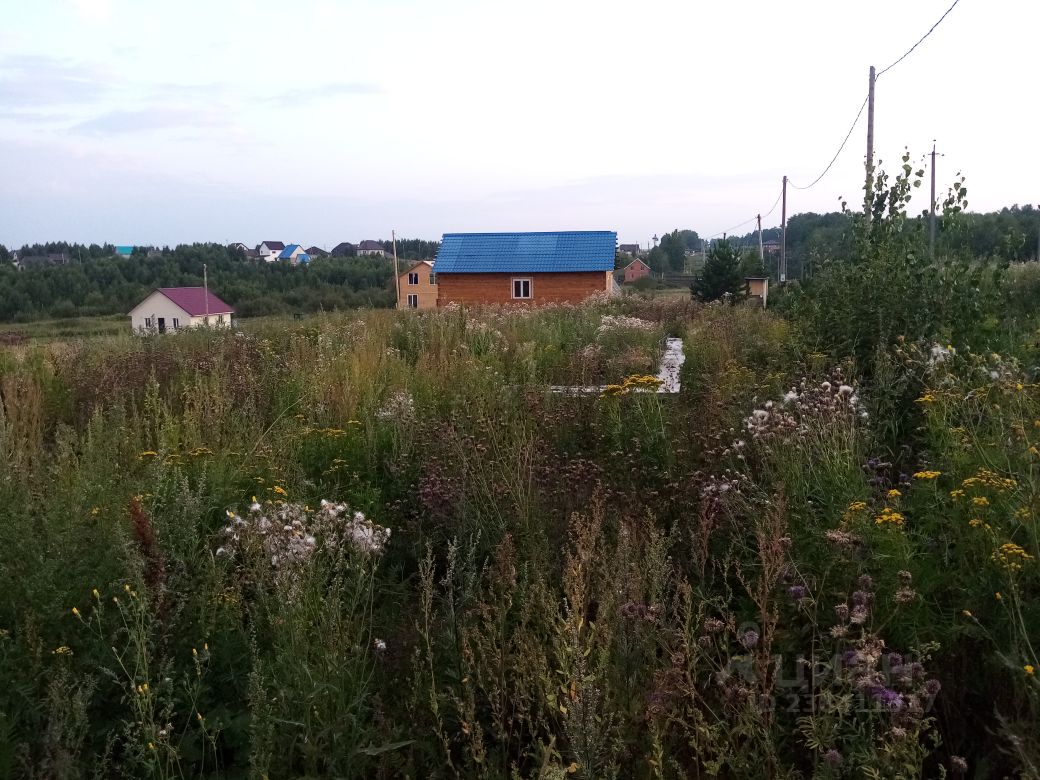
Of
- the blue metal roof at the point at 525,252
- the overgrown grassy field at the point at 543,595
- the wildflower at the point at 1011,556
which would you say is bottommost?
the overgrown grassy field at the point at 543,595

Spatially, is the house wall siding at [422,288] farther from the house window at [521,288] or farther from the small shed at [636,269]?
the small shed at [636,269]

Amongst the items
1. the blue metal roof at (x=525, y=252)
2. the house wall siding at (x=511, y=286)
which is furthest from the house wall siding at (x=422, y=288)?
the house wall siding at (x=511, y=286)

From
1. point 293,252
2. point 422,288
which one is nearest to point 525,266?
point 422,288

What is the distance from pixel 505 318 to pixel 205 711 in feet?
33.8

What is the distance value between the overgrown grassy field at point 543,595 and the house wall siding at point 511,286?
1014 inches

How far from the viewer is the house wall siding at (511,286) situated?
1217 inches

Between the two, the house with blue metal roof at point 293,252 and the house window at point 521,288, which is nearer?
the house window at point 521,288

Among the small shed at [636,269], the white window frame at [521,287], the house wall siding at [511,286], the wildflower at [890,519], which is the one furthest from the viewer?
the small shed at [636,269]

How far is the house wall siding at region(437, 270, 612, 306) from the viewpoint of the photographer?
30.9 metres

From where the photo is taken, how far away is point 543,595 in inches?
101

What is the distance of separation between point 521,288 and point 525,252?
1.59 m

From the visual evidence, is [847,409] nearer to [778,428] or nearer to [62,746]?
[778,428]

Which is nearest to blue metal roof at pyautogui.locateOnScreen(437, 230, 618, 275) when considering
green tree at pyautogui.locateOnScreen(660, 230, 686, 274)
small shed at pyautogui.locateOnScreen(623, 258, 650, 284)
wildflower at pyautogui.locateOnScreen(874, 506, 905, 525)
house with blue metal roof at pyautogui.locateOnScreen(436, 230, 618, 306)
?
house with blue metal roof at pyautogui.locateOnScreen(436, 230, 618, 306)

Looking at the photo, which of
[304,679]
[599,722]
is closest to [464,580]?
[304,679]
